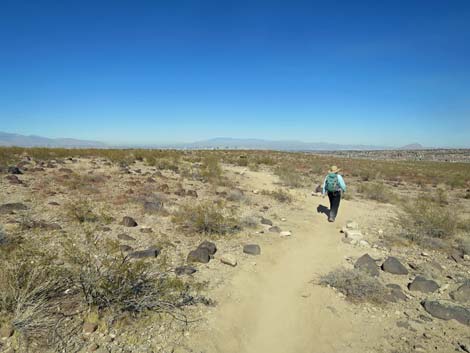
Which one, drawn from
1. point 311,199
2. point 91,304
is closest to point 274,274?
point 91,304

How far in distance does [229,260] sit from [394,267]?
360cm

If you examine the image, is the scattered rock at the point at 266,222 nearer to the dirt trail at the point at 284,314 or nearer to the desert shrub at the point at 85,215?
the dirt trail at the point at 284,314

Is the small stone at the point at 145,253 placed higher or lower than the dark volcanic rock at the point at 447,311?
higher

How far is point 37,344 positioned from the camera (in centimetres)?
322

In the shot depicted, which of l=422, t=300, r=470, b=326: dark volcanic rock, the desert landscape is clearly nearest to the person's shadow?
the desert landscape

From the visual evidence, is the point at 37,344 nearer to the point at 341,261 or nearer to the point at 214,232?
the point at 214,232

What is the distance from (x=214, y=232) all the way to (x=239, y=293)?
2868 millimetres

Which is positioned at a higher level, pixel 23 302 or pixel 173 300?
pixel 23 302

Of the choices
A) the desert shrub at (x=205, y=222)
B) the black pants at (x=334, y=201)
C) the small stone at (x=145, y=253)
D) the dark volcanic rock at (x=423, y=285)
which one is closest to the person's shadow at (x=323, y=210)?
the black pants at (x=334, y=201)

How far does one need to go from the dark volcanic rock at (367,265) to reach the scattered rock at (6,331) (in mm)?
5972

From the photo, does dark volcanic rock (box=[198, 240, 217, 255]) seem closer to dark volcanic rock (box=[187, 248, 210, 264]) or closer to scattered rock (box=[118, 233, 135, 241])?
dark volcanic rock (box=[187, 248, 210, 264])

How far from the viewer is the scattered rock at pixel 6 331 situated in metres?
3.24

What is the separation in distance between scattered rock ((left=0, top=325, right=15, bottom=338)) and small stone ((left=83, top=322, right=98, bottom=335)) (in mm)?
768

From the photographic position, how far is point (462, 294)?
5.00 metres
